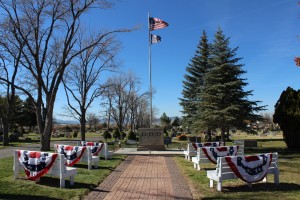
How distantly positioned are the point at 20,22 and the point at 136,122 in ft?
183

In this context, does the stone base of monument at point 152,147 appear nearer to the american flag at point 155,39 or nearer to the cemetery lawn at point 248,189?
the american flag at point 155,39

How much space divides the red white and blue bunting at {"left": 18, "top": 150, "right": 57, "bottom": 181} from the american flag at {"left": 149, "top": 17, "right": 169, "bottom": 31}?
67.7ft

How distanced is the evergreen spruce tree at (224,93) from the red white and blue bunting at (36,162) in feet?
75.7

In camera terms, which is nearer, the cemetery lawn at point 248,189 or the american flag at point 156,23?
the cemetery lawn at point 248,189

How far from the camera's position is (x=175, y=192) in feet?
29.7

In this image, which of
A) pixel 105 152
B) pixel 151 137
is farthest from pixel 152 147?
pixel 105 152

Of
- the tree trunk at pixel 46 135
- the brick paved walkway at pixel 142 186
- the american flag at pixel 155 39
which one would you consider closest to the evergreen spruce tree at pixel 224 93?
the american flag at pixel 155 39

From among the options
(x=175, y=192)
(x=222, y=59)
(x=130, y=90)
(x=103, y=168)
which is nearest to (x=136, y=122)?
(x=130, y=90)

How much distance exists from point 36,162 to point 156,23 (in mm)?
21196

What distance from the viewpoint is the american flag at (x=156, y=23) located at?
28.9 meters

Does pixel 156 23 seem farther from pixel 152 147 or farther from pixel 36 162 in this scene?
pixel 36 162

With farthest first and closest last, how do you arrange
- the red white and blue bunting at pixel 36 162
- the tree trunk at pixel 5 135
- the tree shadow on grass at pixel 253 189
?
the tree trunk at pixel 5 135
the red white and blue bunting at pixel 36 162
the tree shadow on grass at pixel 253 189

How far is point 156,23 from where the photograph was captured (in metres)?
29.1

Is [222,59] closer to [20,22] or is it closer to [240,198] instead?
[20,22]
